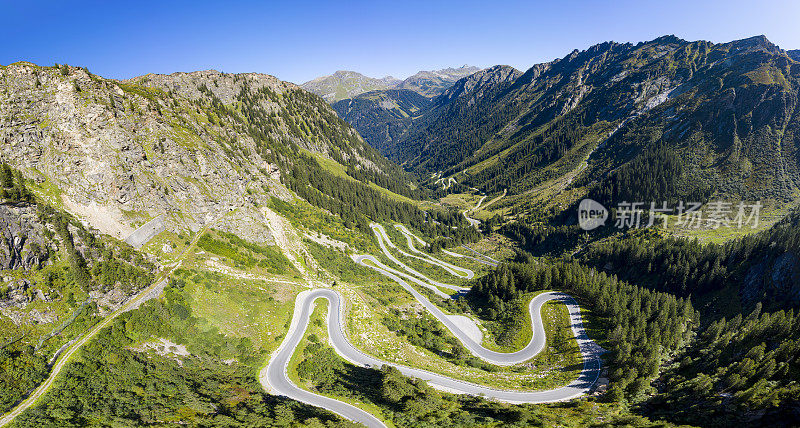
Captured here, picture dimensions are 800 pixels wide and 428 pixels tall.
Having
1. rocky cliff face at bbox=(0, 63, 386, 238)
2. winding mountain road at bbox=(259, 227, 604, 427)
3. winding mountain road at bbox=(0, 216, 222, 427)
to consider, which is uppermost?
rocky cliff face at bbox=(0, 63, 386, 238)

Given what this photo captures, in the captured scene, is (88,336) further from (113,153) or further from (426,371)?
(426,371)

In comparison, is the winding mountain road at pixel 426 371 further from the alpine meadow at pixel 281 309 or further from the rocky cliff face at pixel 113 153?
the rocky cliff face at pixel 113 153

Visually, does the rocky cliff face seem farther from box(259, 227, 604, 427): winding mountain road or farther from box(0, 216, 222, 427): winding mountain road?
box(259, 227, 604, 427): winding mountain road

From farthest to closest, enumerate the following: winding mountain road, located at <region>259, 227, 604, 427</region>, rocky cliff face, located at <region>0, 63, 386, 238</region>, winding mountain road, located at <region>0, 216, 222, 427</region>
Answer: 1. rocky cliff face, located at <region>0, 63, 386, 238</region>
2. winding mountain road, located at <region>259, 227, 604, 427</region>
3. winding mountain road, located at <region>0, 216, 222, 427</region>

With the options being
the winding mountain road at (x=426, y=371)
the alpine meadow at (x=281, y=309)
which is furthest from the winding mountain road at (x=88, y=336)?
the winding mountain road at (x=426, y=371)

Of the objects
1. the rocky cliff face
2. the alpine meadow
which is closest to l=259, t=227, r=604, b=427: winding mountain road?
the alpine meadow

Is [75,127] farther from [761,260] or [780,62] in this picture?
[780,62]

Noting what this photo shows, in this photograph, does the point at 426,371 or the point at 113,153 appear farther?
the point at 113,153

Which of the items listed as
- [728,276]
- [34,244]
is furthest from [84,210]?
[728,276]

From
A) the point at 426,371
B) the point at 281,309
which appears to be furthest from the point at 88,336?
the point at 426,371
